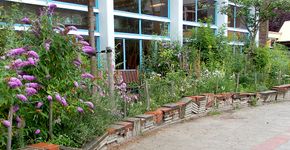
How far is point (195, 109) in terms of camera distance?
7.50 m

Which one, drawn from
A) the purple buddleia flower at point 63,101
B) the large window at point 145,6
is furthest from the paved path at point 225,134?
the large window at point 145,6

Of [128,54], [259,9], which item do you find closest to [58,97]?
[128,54]

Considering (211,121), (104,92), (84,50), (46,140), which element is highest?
(84,50)

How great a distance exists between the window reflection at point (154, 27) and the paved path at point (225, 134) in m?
5.50

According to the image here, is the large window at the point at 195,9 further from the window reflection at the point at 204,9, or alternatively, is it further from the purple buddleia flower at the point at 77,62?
the purple buddleia flower at the point at 77,62

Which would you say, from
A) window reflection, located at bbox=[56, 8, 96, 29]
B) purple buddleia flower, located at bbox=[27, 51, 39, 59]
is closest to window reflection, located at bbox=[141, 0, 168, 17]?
window reflection, located at bbox=[56, 8, 96, 29]

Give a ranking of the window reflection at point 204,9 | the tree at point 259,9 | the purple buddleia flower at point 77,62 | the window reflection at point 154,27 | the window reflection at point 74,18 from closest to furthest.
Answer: the purple buddleia flower at point 77,62, the window reflection at point 74,18, the tree at point 259,9, the window reflection at point 154,27, the window reflection at point 204,9

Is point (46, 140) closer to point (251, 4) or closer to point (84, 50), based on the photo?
point (84, 50)

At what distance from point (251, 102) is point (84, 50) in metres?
6.55

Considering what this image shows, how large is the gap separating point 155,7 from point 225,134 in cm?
800


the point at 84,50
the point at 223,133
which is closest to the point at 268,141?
the point at 223,133

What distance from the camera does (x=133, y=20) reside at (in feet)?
39.0

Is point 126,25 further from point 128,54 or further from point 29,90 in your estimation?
point 29,90

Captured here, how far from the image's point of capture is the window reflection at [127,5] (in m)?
11.4
